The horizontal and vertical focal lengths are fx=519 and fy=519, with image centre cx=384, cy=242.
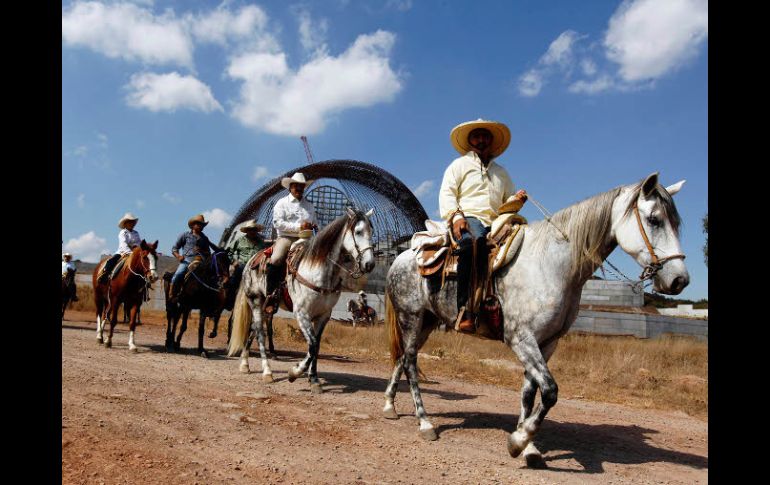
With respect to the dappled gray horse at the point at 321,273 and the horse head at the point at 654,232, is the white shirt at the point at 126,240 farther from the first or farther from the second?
the horse head at the point at 654,232

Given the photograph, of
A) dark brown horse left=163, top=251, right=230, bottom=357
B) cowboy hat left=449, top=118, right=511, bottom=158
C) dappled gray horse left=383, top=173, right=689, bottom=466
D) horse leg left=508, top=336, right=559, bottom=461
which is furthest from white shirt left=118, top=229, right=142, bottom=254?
horse leg left=508, top=336, right=559, bottom=461

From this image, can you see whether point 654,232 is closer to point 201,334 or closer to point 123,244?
point 201,334

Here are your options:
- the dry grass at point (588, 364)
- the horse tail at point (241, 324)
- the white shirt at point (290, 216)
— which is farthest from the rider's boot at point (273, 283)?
the dry grass at point (588, 364)

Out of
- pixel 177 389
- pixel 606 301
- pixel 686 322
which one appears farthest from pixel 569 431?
pixel 606 301

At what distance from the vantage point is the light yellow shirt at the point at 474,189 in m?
5.52

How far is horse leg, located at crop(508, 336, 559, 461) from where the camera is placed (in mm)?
4172

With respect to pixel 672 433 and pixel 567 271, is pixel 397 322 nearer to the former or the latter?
pixel 567 271

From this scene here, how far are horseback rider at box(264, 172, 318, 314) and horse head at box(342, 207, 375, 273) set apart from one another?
110 centimetres

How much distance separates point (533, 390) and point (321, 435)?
2.00 meters

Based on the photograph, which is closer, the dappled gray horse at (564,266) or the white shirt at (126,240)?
the dappled gray horse at (564,266)

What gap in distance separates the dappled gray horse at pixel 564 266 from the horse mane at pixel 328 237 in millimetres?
3128
